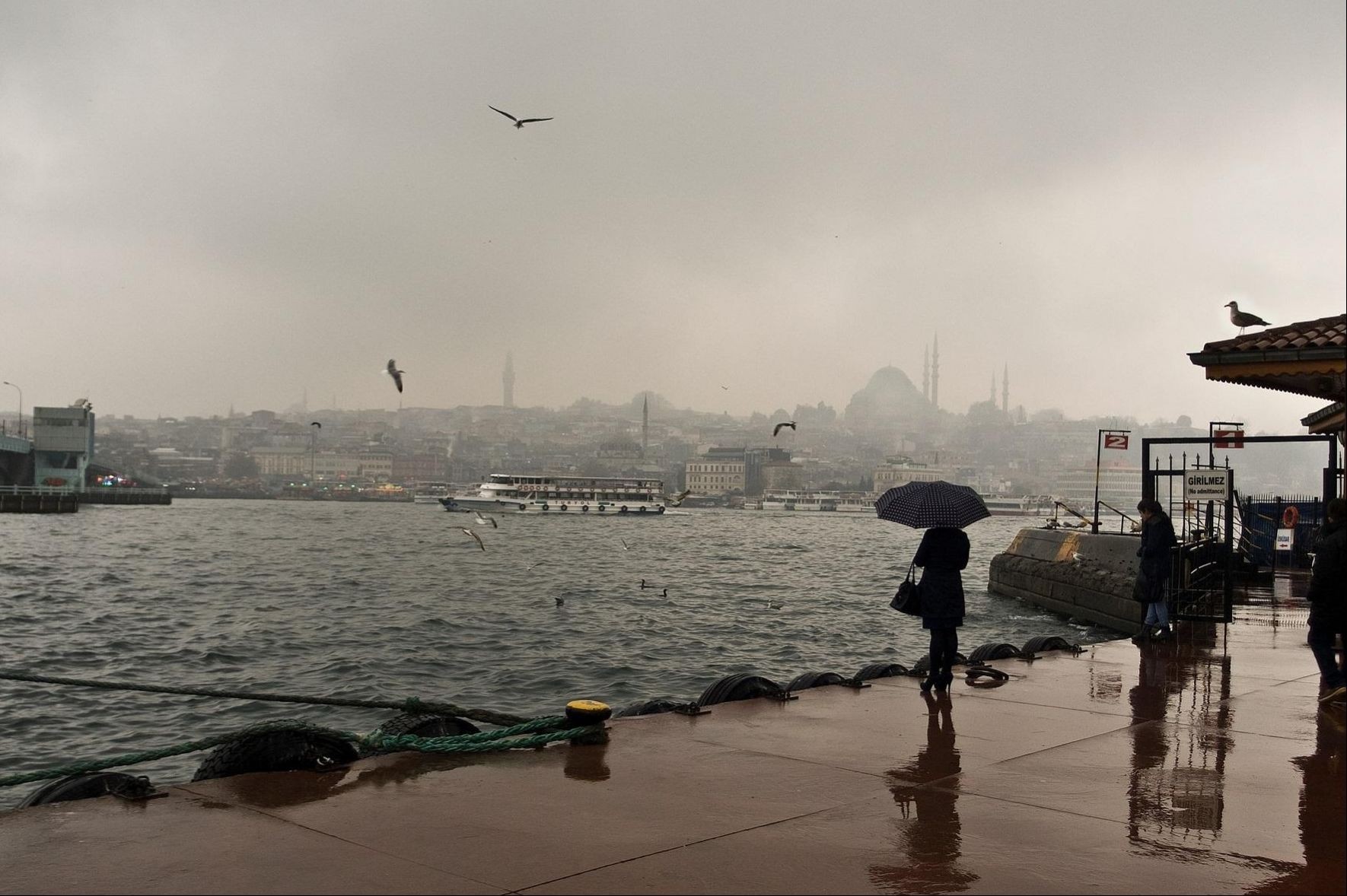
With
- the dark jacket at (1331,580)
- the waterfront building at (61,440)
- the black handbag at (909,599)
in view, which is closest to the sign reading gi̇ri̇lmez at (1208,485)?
the dark jacket at (1331,580)

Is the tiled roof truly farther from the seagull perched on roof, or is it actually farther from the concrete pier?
the concrete pier

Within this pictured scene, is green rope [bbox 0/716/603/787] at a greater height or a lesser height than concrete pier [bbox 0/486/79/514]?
greater

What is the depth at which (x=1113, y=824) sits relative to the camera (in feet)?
17.4

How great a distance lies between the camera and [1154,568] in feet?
41.3

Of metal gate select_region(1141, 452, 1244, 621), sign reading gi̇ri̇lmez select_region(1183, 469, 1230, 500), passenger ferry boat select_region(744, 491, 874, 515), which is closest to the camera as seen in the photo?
metal gate select_region(1141, 452, 1244, 621)

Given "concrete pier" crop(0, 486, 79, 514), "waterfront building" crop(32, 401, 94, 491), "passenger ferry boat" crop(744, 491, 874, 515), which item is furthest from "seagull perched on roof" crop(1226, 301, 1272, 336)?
"passenger ferry boat" crop(744, 491, 874, 515)

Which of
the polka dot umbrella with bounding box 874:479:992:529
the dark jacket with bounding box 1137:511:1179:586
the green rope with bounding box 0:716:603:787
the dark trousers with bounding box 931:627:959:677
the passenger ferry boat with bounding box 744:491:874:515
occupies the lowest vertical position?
the passenger ferry boat with bounding box 744:491:874:515

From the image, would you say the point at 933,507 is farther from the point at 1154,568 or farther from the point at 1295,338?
the point at 1154,568

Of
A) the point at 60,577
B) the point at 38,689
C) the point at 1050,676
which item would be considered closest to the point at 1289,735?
the point at 1050,676

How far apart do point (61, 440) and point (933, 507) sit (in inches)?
4868

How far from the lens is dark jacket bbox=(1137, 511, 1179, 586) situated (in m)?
12.5

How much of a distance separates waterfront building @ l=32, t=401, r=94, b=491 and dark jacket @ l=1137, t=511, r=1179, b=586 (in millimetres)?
121206

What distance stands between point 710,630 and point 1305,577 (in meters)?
13.1

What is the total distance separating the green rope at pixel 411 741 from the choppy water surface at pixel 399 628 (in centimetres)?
454
